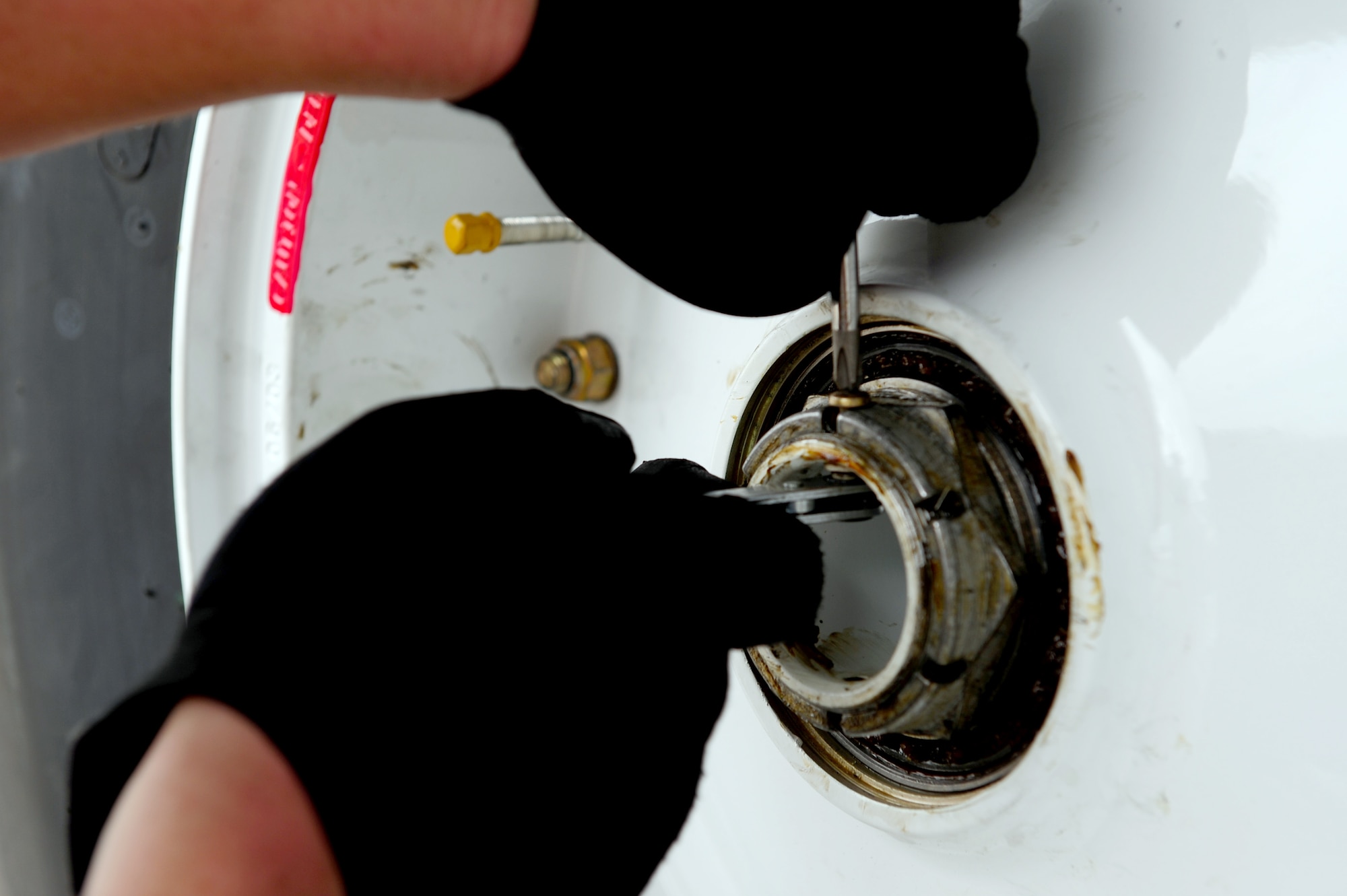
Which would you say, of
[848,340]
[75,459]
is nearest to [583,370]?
[848,340]

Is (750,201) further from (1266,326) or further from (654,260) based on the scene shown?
(1266,326)

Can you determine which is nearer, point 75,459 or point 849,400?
point 849,400

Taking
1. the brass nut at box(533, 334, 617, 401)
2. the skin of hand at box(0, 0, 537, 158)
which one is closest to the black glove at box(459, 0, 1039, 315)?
the skin of hand at box(0, 0, 537, 158)

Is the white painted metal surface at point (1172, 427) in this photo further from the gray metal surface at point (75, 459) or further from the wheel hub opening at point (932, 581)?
the gray metal surface at point (75, 459)

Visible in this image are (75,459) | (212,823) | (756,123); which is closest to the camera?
(212,823)

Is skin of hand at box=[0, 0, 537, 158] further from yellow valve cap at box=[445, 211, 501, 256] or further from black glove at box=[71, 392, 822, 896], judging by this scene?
yellow valve cap at box=[445, 211, 501, 256]

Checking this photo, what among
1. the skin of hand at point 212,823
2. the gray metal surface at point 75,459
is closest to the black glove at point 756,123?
the skin of hand at point 212,823

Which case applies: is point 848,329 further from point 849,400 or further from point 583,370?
point 583,370
